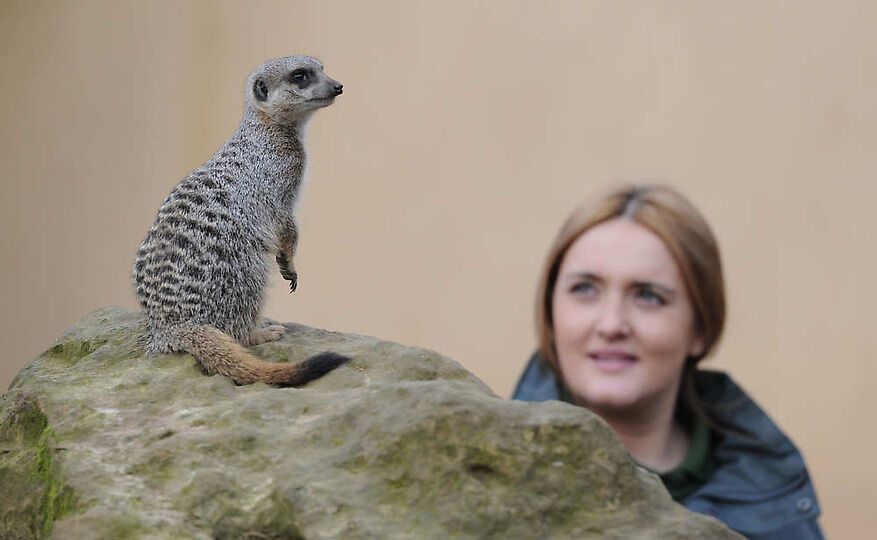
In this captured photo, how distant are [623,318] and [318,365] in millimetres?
374

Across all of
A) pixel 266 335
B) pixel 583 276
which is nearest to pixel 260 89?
pixel 266 335

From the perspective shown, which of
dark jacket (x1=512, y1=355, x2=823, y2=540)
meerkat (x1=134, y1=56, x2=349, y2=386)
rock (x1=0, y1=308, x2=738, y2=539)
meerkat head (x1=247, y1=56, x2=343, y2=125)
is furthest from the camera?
meerkat head (x1=247, y1=56, x2=343, y2=125)

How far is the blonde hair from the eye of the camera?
56.4 inches

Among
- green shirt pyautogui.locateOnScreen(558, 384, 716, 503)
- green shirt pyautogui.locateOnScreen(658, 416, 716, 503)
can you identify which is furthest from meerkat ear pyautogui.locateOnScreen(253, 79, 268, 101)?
green shirt pyautogui.locateOnScreen(658, 416, 716, 503)

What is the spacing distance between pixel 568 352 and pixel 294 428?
1.38 feet

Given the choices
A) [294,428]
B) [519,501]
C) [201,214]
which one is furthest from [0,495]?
[519,501]

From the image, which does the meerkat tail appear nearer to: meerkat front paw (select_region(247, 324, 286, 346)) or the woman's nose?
meerkat front paw (select_region(247, 324, 286, 346))

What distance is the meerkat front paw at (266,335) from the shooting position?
1.62 meters

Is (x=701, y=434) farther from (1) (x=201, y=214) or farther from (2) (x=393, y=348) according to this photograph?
(1) (x=201, y=214)

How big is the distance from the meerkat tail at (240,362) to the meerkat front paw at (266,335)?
80mm

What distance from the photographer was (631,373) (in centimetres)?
141

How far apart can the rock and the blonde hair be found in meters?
0.36


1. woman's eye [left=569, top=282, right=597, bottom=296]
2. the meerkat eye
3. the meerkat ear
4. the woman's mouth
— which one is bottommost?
the woman's mouth

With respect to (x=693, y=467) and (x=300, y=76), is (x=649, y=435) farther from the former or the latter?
(x=300, y=76)
